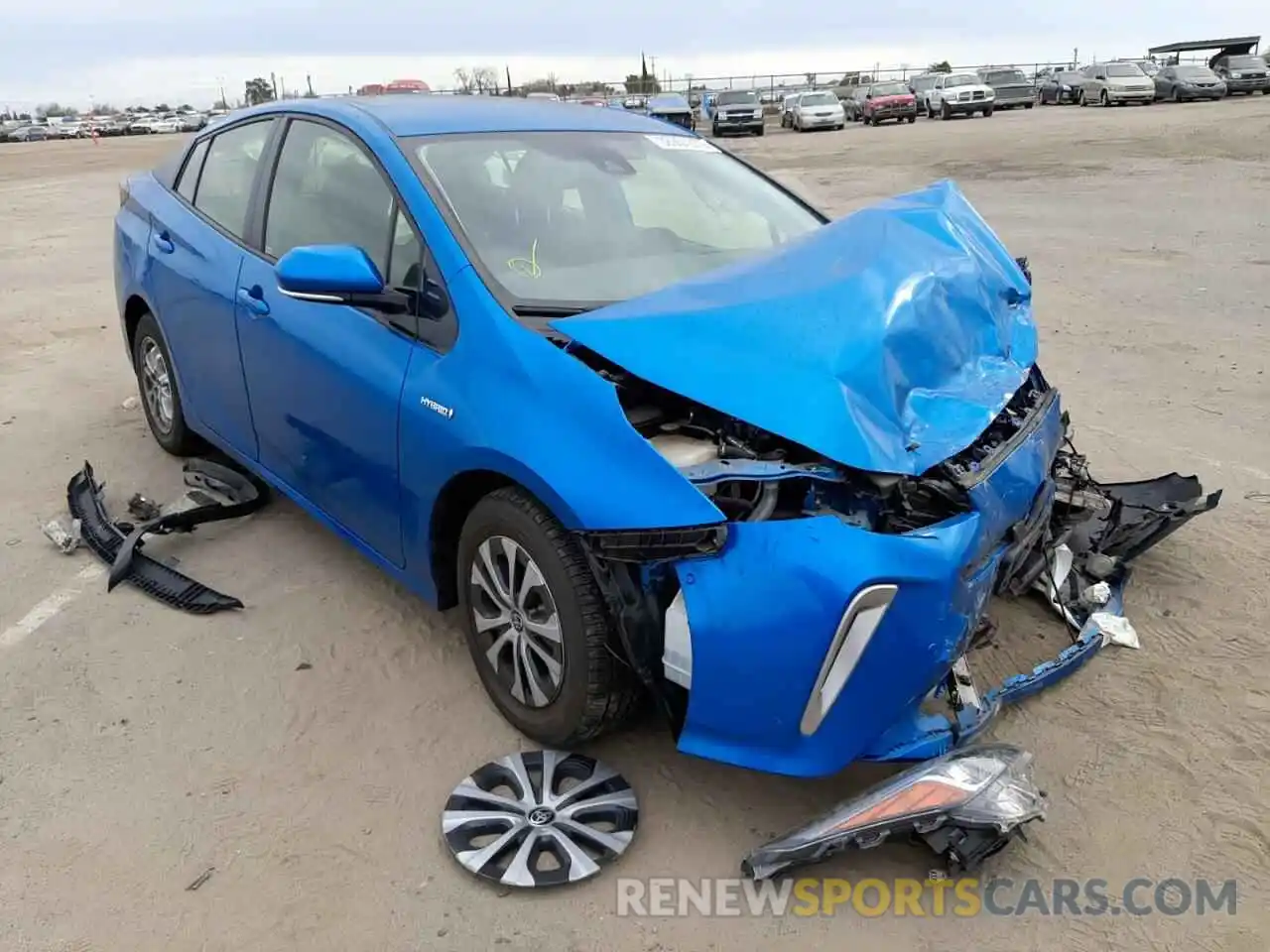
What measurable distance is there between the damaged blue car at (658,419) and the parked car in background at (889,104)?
1371 inches

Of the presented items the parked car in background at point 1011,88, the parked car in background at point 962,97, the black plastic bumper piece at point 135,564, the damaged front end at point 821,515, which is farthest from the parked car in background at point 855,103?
the damaged front end at point 821,515

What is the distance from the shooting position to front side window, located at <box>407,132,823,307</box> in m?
3.10

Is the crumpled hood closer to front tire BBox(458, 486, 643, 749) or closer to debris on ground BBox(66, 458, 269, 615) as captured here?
front tire BBox(458, 486, 643, 749)

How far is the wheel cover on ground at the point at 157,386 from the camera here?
4.88m

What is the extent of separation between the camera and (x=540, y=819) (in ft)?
8.84

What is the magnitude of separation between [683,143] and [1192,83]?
37.2m

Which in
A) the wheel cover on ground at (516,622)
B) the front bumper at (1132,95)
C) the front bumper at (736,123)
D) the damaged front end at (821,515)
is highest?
the front bumper at (1132,95)

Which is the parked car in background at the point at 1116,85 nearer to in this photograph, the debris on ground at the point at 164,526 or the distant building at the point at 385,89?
the distant building at the point at 385,89

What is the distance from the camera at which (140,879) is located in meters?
2.56

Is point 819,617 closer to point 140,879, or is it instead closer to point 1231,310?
point 140,879

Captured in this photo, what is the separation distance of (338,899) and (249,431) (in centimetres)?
211

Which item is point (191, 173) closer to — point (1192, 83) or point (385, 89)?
point (385, 89)

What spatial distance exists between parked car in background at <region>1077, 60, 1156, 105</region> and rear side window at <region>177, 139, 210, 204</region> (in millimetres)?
37060

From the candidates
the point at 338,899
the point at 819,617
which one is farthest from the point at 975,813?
the point at 338,899
